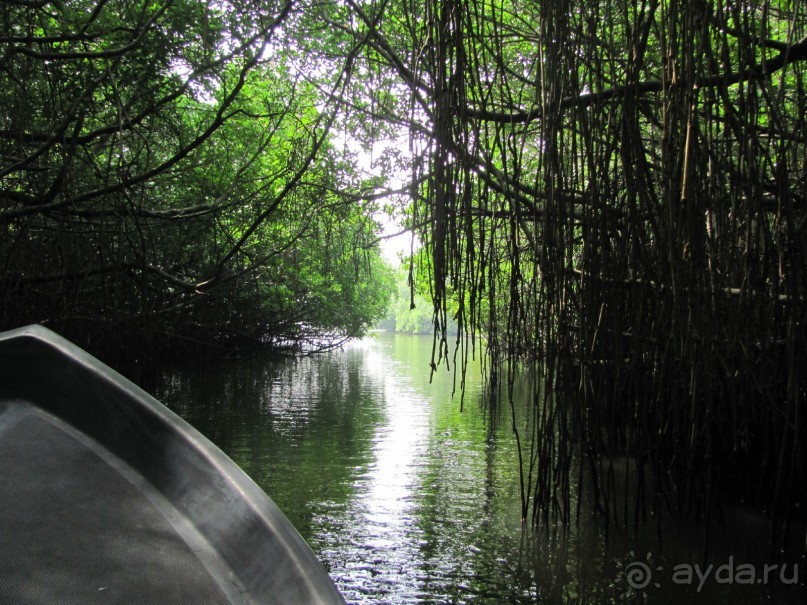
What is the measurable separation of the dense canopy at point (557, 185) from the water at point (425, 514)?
305 mm

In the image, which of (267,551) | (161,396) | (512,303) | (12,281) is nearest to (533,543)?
(512,303)

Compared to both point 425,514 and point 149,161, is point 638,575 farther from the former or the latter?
point 149,161

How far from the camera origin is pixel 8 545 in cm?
153

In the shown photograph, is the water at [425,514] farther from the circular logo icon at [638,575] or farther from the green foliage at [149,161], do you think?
the green foliage at [149,161]

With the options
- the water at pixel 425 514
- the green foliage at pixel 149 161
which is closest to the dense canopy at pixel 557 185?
the green foliage at pixel 149 161

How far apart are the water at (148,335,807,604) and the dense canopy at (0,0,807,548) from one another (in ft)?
1.00

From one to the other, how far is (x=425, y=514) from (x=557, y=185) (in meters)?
2.52

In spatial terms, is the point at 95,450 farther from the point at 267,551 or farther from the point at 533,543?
the point at 533,543

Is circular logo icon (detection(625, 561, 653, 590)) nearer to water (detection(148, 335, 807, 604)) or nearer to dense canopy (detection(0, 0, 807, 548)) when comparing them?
→ water (detection(148, 335, 807, 604))

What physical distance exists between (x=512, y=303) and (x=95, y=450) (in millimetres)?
1683

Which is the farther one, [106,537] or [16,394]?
[16,394]

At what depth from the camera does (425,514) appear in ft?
14.1

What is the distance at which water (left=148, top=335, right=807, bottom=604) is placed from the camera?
10.6 feet

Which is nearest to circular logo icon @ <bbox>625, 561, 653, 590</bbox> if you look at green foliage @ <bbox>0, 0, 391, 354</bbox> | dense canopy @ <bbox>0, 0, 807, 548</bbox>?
dense canopy @ <bbox>0, 0, 807, 548</bbox>
